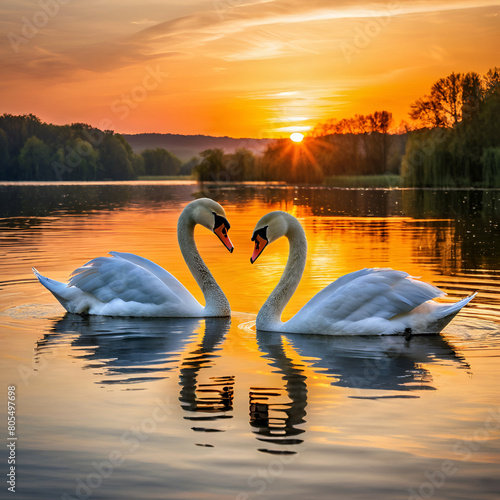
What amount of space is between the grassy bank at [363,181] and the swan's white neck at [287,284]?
226 ft

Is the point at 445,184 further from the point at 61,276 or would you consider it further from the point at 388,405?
the point at 388,405

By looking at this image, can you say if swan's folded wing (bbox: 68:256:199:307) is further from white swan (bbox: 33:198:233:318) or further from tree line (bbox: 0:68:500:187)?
tree line (bbox: 0:68:500:187)

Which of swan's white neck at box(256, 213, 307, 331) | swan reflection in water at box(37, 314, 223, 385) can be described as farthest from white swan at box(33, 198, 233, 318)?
swan's white neck at box(256, 213, 307, 331)

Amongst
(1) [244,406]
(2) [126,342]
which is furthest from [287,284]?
(1) [244,406]

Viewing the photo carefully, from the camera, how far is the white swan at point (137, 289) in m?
10.4

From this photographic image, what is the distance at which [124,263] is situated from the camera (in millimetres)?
10430

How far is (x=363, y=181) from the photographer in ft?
292

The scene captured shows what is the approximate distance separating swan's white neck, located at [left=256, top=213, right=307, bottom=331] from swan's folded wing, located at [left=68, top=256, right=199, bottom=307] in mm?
1417

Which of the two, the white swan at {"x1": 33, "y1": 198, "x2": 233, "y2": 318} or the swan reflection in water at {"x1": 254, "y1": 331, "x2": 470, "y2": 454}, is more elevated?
the white swan at {"x1": 33, "y1": 198, "x2": 233, "y2": 318}

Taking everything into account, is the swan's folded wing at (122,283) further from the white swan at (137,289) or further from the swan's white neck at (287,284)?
the swan's white neck at (287,284)

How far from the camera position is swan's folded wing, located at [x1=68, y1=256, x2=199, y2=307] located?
1032cm

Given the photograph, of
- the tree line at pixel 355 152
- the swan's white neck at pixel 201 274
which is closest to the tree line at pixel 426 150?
the tree line at pixel 355 152

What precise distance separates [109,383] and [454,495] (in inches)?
134

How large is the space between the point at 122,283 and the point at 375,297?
3.43 meters
